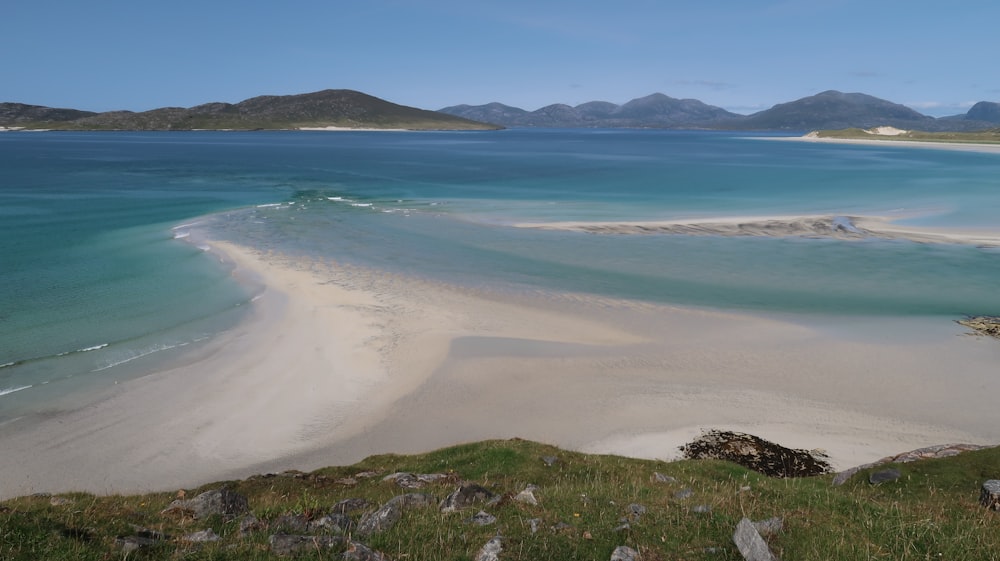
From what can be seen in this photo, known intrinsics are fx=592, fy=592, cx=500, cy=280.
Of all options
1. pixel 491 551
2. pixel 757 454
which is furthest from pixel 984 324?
pixel 491 551

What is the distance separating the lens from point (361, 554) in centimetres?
748

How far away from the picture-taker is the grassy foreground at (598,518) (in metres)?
7.54

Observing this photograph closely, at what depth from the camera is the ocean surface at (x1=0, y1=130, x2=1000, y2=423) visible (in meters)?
26.9

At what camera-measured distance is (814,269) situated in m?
39.4

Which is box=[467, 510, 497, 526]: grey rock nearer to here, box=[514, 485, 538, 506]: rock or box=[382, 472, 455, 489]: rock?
box=[514, 485, 538, 506]: rock

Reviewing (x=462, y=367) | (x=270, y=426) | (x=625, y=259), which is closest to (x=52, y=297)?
(x=270, y=426)

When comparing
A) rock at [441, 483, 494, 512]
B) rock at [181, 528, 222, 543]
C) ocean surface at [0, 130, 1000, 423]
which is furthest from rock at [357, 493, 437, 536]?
ocean surface at [0, 130, 1000, 423]

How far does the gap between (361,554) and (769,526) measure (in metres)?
5.59

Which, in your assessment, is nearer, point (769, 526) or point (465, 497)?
point (769, 526)

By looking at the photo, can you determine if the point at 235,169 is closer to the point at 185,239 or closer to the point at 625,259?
the point at 185,239

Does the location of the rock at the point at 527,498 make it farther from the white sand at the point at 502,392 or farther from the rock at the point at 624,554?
the white sand at the point at 502,392

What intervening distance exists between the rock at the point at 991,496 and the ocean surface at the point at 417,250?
20733 mm

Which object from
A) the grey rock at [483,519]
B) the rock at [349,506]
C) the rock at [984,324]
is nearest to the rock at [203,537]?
the rock at [349,506]

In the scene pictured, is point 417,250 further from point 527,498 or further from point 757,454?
point 527,498
